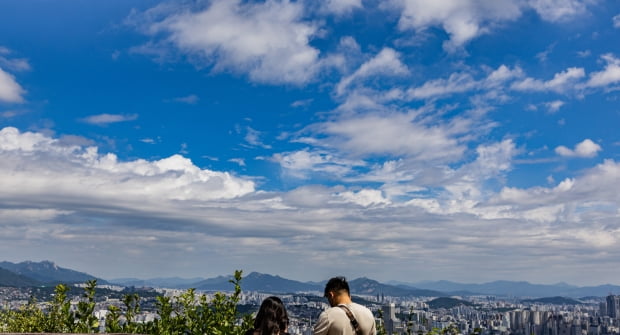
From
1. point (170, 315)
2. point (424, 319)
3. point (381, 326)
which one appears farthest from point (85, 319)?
point (424, 319)

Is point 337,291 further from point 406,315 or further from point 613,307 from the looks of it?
point 613,307

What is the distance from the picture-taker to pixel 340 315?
487 centimetres

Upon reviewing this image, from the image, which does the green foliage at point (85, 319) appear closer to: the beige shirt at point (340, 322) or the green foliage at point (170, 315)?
the green foliage at point (170, 315)

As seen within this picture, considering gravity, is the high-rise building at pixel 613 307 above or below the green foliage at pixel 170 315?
below

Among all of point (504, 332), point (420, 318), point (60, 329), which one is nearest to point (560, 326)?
point (504, 332)

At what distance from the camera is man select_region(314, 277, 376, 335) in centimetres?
484

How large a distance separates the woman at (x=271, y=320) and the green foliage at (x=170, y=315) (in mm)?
2589

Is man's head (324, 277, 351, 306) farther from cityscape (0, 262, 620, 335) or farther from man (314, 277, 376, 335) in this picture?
cityscape (0, 262, 620, 335)

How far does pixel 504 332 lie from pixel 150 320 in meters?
66.5

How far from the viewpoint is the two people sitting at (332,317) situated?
468 cm

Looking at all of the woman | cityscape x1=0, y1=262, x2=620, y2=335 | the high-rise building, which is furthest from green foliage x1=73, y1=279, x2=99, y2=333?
the high-rise building

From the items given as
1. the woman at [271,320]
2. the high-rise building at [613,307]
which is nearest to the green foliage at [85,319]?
the woman at [271,320]

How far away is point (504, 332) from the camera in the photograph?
2571 inches

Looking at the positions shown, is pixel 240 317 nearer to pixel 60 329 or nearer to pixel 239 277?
pixel 239 277
